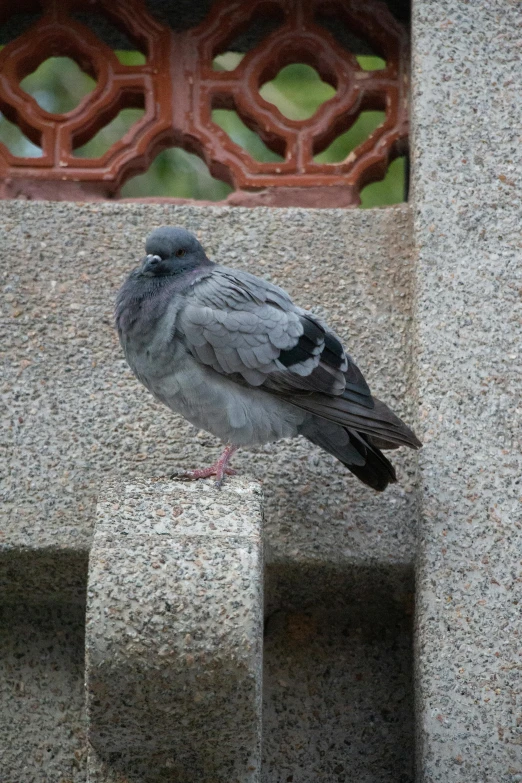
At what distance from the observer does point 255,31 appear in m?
4.41

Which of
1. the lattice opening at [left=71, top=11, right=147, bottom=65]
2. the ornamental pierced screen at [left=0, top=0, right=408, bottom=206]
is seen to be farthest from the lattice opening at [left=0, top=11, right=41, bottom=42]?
the lattice opening at [left=71, top=11, right=147, bottom=65]

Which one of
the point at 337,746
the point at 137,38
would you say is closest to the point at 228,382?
the point at 337,746

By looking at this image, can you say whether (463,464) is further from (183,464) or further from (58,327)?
(58,327)

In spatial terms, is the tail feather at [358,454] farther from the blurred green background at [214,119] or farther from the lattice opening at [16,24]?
the blurred green background at [214,119]

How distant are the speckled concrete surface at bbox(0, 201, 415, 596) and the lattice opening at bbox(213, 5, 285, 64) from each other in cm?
86

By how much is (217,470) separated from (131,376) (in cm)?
54

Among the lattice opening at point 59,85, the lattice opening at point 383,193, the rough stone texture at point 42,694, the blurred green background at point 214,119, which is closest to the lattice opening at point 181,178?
the blurred green background at point 214,119

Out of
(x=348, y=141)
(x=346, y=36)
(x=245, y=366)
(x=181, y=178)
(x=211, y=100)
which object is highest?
(x=346, y=36)

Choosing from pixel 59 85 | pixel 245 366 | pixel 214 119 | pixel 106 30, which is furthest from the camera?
pixel 59 85

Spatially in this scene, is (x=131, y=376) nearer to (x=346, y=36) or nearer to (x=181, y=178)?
(x=346, y=36)

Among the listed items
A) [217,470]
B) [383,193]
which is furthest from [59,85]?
[217,470]

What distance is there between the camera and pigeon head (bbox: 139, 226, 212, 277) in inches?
139

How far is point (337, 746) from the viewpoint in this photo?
138 inches

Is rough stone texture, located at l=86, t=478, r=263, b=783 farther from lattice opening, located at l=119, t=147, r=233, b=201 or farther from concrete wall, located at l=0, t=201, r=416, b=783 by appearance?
lattice opening, located at l=119, t=147, r=233, b=201
